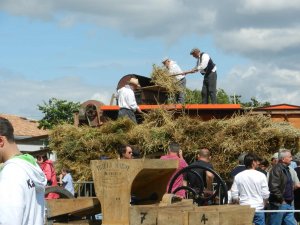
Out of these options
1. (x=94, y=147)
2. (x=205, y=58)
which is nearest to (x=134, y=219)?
(x=94, y=147)

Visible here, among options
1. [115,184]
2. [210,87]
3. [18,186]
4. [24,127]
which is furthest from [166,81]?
[24,127]

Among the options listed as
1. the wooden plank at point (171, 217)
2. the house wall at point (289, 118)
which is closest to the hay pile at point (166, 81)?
the house wall at point (289, 118)

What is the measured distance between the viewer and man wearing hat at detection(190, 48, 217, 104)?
49.8 ft

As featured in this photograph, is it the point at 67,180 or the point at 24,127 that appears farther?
the point at 24,127

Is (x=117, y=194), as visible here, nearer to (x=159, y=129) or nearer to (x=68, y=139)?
(x=159, y=129)

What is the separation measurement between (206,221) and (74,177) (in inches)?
343

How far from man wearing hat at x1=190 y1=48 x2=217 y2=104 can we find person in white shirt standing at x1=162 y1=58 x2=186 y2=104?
0.36 metres

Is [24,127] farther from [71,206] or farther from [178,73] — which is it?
[71,206]

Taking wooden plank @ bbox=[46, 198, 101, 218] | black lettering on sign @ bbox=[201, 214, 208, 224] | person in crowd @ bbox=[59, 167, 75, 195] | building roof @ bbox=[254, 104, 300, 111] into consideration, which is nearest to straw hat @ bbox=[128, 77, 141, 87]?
person in crowd @ bbox=[59, 167, 75, 195]

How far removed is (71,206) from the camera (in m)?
6.53

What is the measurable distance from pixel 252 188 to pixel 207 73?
19.1 ft

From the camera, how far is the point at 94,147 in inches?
552

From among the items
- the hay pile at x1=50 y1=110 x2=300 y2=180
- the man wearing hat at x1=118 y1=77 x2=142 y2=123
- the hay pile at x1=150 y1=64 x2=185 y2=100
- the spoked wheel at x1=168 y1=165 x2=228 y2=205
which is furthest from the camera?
the hay pile at x1=150 y1=64 x2=185 y2=100

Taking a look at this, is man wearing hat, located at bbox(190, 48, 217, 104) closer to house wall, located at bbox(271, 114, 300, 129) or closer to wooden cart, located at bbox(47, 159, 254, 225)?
house wall, located at bbox(271, 114, 300, 129)
